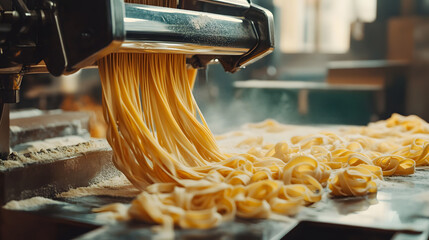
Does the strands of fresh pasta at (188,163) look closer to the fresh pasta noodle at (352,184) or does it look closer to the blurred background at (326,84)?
the fresh pasta noodle at (352,184)

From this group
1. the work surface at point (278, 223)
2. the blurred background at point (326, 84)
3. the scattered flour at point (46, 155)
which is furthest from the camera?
the blurred background at point (326, 84)

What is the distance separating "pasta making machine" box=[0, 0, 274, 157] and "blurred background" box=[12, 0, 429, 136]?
128cm

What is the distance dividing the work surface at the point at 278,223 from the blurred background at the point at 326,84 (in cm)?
137

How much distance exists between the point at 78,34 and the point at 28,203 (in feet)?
1.40

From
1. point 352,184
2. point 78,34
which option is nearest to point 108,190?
point 78,34

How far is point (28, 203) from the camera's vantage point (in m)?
1.29

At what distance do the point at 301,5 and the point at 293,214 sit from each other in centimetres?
806

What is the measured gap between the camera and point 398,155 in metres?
1.74

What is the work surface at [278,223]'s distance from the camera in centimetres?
107

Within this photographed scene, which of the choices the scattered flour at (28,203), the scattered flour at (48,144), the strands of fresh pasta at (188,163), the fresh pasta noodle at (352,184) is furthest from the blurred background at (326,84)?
the scattered flour at (28,203)

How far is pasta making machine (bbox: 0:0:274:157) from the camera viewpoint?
1.20 m

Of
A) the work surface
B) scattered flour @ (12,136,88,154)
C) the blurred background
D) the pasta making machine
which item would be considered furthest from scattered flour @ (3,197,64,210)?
the blurred background

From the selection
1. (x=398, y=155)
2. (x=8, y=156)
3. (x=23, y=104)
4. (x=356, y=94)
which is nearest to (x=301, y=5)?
(x=356, y=94)

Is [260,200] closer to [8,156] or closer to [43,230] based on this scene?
[43,230]
